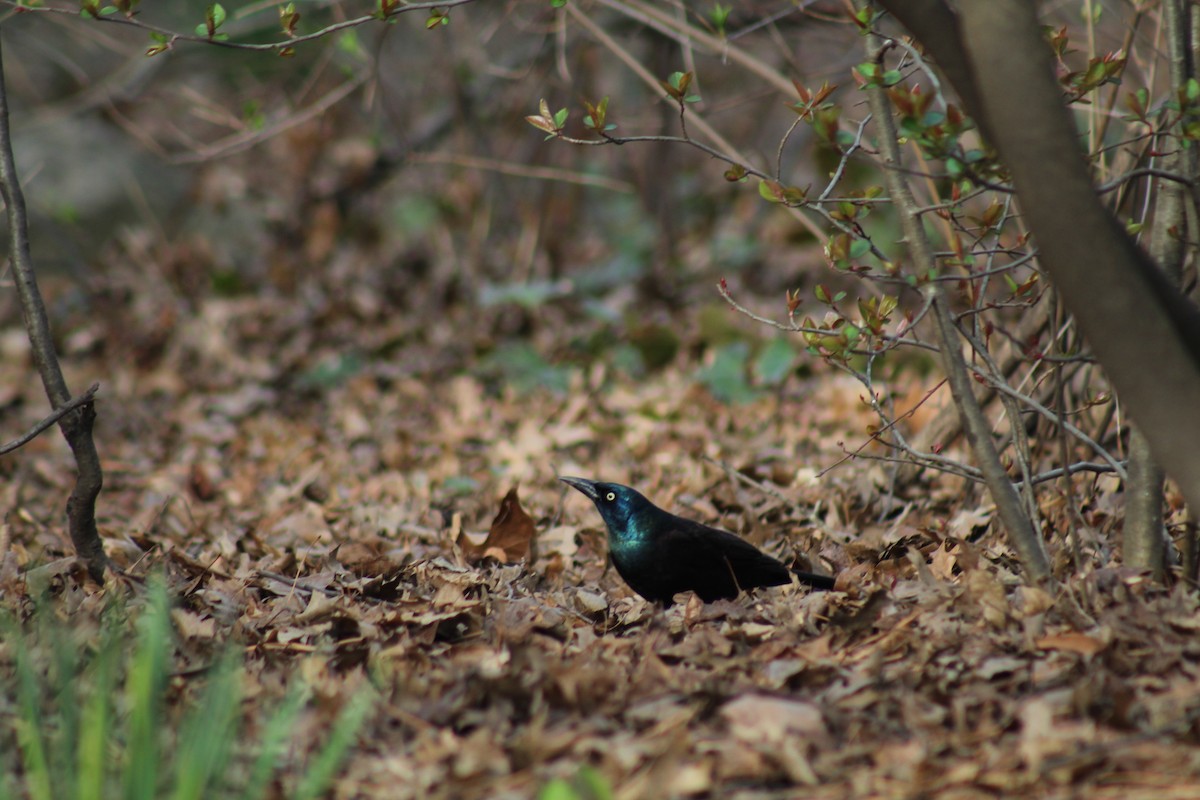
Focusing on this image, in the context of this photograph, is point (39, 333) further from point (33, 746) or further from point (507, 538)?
point (507, 538)

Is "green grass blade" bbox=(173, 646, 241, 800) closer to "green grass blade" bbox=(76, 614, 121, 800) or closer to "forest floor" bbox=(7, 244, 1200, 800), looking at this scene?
"green grass blade" bbox=(76, 614, 121, 800)

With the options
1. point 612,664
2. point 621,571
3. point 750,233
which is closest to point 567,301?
point 750,233

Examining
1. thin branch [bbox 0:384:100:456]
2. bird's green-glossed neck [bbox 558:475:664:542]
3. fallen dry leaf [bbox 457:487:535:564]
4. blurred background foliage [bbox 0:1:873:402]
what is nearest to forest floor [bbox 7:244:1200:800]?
fallen dry leaf [bbox 457:487:535:564]

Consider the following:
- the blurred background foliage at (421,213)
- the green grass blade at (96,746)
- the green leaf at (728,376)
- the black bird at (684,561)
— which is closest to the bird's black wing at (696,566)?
the black bird at (684,561)

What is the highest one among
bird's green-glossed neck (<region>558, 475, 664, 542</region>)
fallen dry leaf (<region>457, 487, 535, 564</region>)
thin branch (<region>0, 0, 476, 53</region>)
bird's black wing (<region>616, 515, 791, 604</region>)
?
thin branch (<region>0, 0, 476, 53</region>)

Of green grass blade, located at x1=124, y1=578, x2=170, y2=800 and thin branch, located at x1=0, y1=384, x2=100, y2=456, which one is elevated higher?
thin branch, located at x1=0, y1=384, x2=100, y2=456

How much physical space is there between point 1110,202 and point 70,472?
5.47 m

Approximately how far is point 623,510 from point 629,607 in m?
0.32

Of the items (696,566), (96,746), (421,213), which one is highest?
(421,213)

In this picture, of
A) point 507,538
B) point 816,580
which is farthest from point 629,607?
point 507,538

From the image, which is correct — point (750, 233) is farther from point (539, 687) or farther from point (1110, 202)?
point (539, 687)

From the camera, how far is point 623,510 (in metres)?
3.57

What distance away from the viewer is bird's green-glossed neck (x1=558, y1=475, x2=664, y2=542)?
11.5ft

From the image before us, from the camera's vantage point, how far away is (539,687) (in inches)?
88.0
